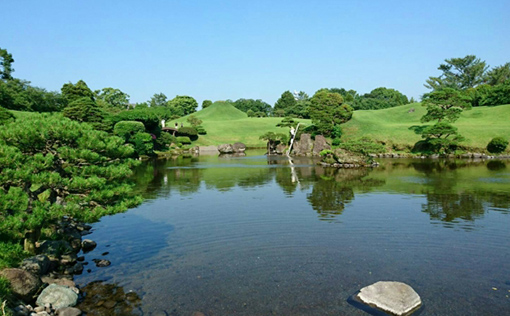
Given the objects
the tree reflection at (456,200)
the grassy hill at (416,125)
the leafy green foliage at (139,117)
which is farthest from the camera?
the leafy green foliage at (139,117)

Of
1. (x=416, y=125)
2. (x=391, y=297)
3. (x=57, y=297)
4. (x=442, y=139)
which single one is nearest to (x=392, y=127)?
(x=416, y=125)

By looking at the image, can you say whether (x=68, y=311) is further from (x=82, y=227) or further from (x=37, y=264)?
(x=82, y=227)

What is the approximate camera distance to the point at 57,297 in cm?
1008

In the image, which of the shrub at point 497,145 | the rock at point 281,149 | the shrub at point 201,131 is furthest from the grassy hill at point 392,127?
the rock at point 281,149

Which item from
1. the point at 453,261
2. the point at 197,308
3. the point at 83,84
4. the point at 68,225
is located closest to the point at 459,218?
the point at 453,261

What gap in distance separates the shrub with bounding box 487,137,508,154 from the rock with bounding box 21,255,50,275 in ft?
204

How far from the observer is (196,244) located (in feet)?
51.1

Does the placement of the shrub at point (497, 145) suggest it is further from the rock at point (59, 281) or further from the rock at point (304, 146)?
the rock at point (59, 281)

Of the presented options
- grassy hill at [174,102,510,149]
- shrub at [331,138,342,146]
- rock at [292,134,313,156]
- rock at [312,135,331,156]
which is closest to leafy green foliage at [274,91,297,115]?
grassy hill at [174,102,510,149]

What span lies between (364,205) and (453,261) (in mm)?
9266

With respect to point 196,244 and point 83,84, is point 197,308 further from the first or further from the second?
point 83,84

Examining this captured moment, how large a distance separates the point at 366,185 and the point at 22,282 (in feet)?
86.6

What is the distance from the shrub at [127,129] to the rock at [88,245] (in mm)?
44142

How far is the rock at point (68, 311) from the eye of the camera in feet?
Result: 31.3
